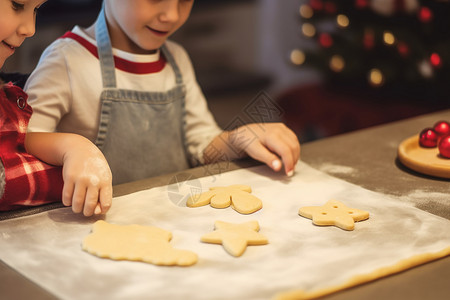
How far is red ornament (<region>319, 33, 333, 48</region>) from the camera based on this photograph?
9.41 ft

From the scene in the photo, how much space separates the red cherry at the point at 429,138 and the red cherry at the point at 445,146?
0.13ft

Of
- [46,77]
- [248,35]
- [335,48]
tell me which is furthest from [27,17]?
[248,35]

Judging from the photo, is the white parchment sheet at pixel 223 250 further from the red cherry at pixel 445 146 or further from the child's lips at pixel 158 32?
the child's lips at pixel 158 32

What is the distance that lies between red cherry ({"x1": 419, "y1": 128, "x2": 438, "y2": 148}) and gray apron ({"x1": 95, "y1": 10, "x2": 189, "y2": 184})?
0.52 meters

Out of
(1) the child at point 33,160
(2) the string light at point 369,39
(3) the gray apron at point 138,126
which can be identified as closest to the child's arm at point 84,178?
(1) the child at point 33,160

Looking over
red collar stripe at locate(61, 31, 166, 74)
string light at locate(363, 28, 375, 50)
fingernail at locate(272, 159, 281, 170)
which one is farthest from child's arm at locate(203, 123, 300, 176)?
string light at locate(363, 28, 375, 50)

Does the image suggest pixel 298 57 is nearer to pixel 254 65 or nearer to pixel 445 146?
pixel 254 65

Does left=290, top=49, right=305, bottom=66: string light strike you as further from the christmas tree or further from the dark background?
the dark background

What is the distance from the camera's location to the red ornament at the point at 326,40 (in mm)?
2869

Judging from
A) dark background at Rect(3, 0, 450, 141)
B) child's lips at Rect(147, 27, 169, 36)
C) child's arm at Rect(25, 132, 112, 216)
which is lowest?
dark background at Rect(3, 0, 450, 141)

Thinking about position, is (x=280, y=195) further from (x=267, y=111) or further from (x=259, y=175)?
(x=267, y=111)

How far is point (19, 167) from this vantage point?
884 mm

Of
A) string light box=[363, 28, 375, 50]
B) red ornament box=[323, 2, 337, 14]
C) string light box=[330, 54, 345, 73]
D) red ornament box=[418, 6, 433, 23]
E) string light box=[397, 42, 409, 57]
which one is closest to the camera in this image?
red ornament box=[418, 6, 433, 23]

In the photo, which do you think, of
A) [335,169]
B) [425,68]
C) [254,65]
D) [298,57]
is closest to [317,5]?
[298,57]
